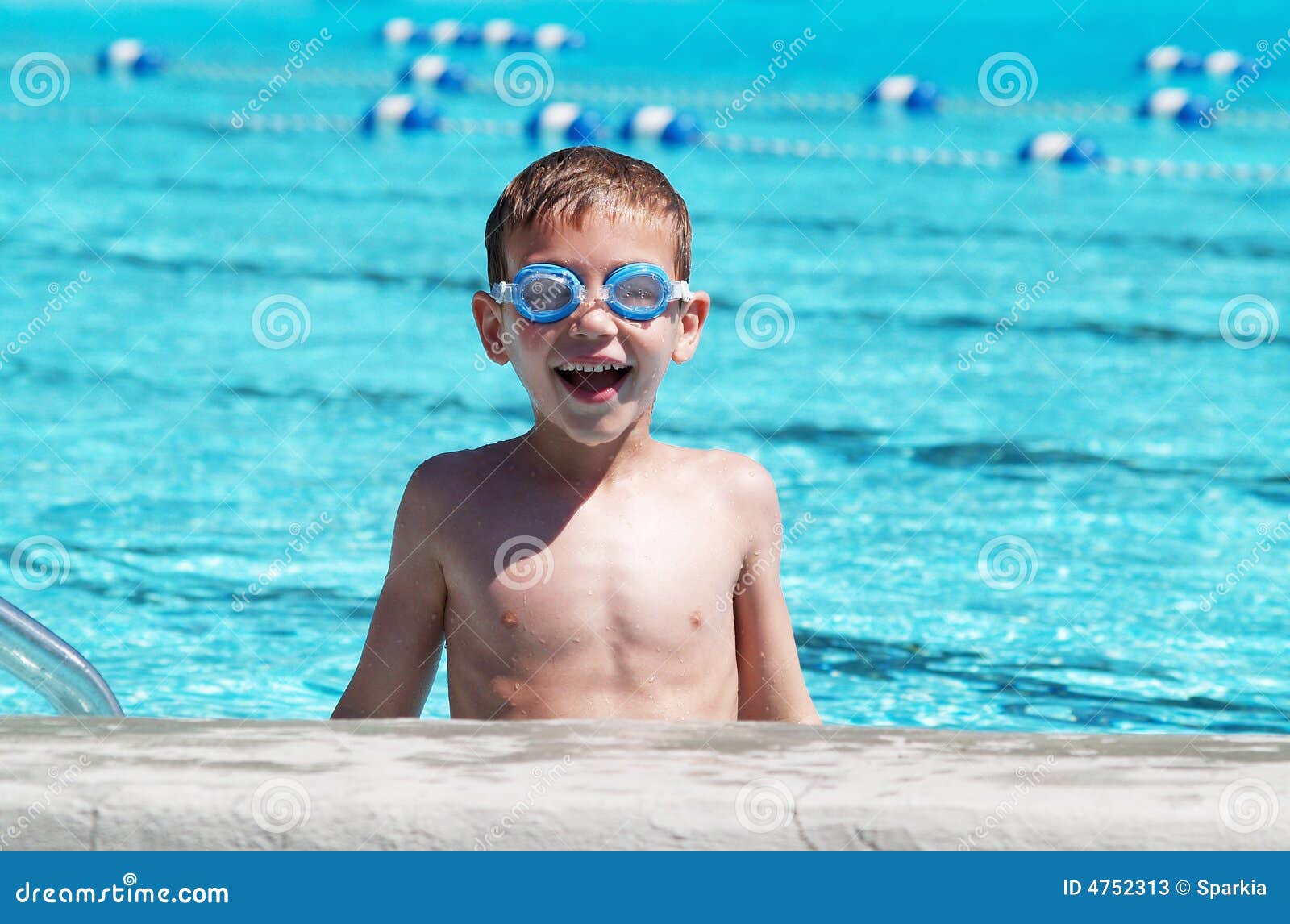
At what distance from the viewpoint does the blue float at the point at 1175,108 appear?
13352 millimetres

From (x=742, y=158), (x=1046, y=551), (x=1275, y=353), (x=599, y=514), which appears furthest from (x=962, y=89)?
(x=599, y=514)

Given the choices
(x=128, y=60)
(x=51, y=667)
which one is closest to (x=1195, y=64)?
(x=128, y=60)

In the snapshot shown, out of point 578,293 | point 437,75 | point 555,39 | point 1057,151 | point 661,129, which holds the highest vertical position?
point 555,39

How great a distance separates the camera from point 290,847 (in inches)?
77.7

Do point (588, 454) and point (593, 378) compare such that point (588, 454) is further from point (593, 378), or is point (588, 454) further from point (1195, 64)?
point (1195, 64)

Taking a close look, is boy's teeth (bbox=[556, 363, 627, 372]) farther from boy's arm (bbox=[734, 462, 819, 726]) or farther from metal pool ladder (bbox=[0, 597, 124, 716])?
metal pool ladder (bbox=[0, 597, 124, 716])

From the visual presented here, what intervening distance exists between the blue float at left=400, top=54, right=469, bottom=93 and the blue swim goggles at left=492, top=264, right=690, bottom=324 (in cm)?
1279

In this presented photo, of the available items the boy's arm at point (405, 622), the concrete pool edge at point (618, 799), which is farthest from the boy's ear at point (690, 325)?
the concrete pool edge at point (618, 799)

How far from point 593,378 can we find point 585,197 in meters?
0.28

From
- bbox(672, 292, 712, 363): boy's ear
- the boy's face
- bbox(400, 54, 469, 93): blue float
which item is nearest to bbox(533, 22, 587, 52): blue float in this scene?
bbox(400, 54, 469, 93): blue float

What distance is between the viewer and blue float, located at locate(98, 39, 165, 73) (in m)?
15.6

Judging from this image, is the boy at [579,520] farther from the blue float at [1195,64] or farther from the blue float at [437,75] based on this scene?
the blue float at [1195,64]

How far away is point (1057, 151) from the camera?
38.0 feet

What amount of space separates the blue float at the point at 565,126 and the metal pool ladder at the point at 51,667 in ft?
32.0
